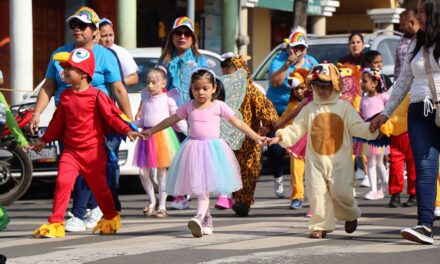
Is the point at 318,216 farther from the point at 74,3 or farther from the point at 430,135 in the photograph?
the point at 74,3

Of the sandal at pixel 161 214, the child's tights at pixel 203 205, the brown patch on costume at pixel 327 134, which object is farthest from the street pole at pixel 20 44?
the brown patch on costume at pixel 327 134

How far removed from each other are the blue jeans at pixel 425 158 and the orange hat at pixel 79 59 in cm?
267

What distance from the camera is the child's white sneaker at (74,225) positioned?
11359 millimetres

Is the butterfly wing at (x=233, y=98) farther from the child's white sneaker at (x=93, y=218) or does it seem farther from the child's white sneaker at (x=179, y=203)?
the child's white sneaker at (x=93, y=218)

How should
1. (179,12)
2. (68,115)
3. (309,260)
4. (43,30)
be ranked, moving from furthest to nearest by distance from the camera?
(179,12) → (43,30) → (68,115) → (309,260)

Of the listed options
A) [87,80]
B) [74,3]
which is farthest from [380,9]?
[87,80]

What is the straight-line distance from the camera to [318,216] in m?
10.4

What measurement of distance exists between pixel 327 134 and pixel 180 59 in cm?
364

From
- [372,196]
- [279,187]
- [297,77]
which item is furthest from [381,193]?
[297,77]

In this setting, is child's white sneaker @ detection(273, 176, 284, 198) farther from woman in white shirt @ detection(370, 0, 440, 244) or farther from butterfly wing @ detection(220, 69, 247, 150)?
woman in white shirt @ detection(370, 0, 440, 244)

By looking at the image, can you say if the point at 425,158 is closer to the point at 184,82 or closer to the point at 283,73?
the point at 184,82

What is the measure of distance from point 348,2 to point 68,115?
112 ft

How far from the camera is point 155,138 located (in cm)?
1388

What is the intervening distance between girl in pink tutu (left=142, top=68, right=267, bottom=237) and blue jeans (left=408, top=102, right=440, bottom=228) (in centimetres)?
140
